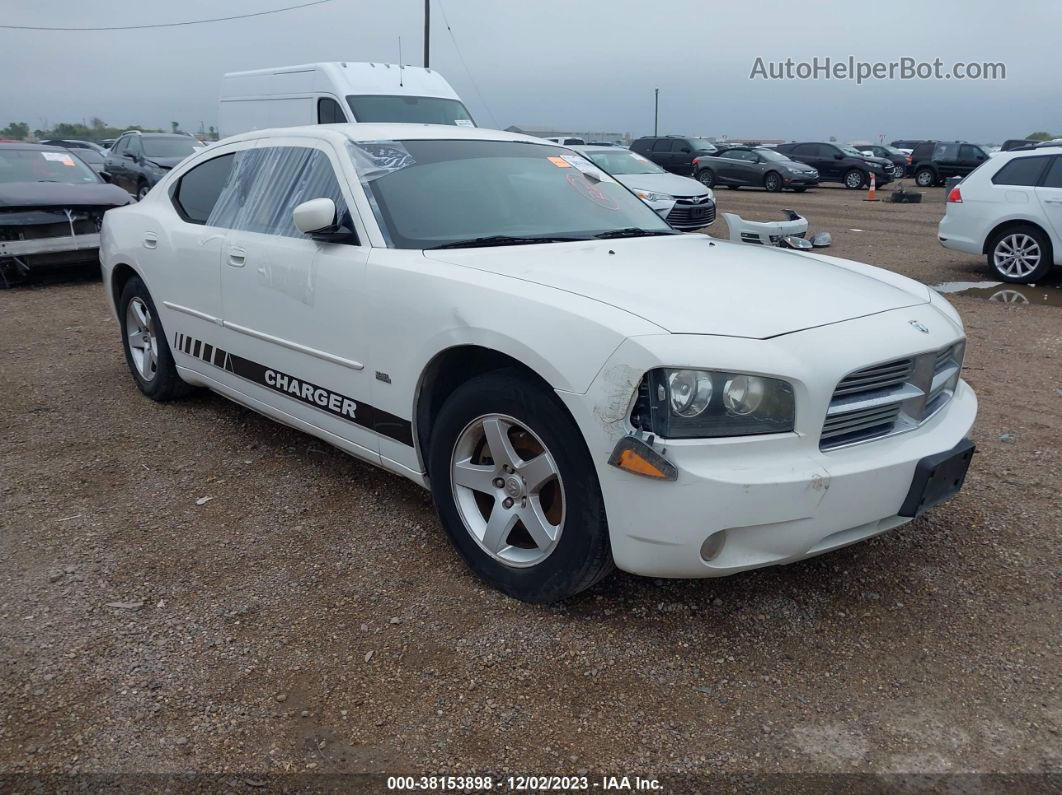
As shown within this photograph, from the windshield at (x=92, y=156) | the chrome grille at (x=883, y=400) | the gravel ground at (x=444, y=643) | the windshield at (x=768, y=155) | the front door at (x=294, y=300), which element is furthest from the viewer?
the windshield at (x=768, y=155)

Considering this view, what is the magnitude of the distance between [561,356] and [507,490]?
0.58 meters

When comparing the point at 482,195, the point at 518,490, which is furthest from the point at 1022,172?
the point at 518,490

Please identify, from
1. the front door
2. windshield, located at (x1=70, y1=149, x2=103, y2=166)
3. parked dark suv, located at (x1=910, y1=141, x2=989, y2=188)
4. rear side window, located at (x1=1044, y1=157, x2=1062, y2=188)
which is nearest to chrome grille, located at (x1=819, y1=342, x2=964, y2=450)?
the front door

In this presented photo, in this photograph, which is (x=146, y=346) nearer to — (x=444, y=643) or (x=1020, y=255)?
(x=444, y=643)

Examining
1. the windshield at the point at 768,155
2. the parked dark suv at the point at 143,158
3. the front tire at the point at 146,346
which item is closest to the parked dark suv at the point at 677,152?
the windshield at the point at 768,155

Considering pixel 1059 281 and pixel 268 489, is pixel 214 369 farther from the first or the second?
pixel 1059 281

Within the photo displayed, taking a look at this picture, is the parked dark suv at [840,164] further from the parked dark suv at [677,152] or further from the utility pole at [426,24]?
the utility pole at [426,24]

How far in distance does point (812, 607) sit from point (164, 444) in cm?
341

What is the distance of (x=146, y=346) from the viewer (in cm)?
518

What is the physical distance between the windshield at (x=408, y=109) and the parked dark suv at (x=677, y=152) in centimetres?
1691

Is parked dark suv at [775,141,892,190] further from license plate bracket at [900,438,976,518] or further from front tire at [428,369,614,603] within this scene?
front tire at [428,369,614,603]

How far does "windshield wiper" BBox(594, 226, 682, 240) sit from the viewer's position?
3732 mm

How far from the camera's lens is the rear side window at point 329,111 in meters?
10.8

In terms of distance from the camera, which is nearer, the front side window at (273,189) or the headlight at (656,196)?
the front side window at (273,189)
